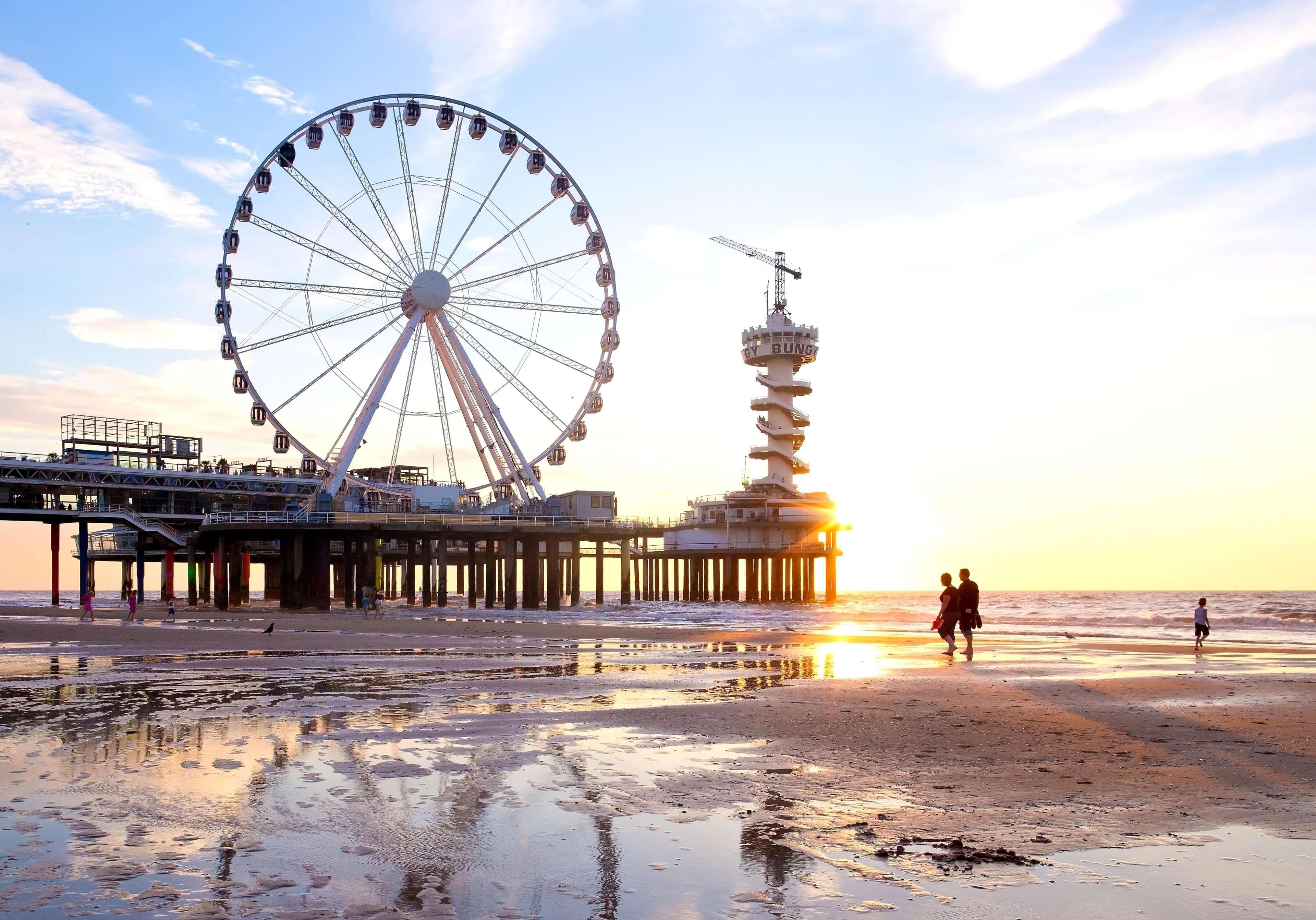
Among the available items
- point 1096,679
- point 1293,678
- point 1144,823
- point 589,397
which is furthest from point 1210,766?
point 589,397

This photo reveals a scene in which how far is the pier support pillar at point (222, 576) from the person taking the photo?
53938mm

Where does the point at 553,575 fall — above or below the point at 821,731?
below

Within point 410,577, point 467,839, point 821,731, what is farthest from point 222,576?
point 467,839

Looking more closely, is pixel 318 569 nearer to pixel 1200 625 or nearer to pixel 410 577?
pixel 410 577

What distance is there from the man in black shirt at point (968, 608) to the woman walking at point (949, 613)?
9 centimetres

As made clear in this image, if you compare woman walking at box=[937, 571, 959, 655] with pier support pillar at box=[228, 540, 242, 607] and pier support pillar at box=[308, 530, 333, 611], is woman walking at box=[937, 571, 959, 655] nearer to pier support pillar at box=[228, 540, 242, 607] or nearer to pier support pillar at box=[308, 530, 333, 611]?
pier support pillar at box=[308, 530, 333, 611]

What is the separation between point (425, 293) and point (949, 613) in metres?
32.3

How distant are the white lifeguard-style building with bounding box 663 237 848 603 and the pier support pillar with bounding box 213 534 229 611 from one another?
97.0 feet

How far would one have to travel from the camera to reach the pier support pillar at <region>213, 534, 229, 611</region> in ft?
177

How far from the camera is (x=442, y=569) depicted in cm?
5328

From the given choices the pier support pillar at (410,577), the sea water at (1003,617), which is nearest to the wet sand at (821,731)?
the sea water at (1003,617)

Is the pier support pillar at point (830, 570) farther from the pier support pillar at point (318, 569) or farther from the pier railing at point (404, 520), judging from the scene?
the pier support pillar at point (318, 569)

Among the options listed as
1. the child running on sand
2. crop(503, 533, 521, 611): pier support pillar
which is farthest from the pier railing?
the child running on sand

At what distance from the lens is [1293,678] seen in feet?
51.4
